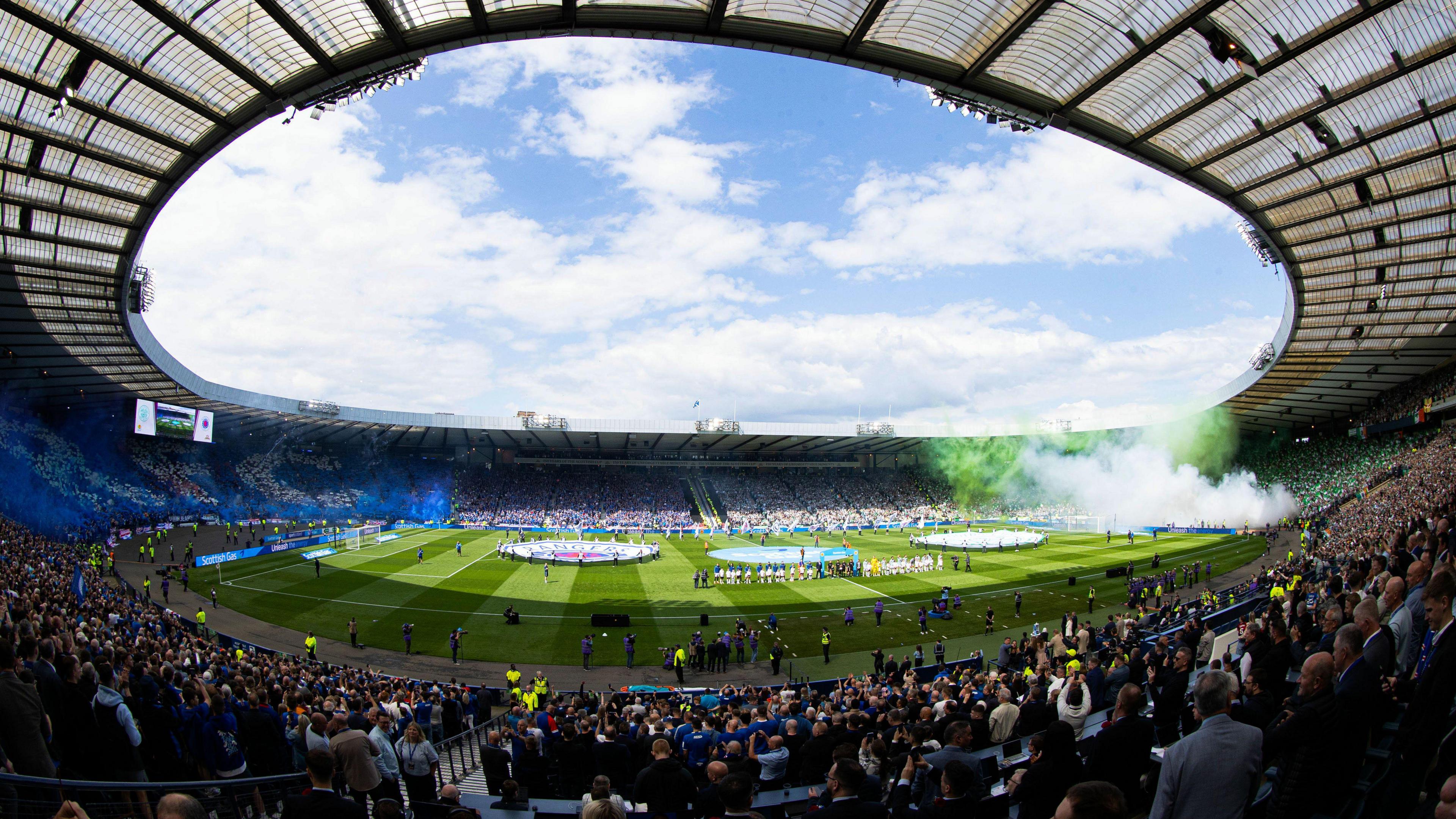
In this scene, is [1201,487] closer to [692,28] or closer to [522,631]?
[522,631]

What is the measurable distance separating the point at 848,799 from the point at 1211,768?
203cm

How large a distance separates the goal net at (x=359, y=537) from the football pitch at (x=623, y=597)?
77.9 inches

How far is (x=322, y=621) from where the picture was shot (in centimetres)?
2730

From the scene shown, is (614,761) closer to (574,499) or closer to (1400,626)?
(1400,626)

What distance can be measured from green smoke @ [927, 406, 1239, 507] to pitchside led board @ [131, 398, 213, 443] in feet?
225

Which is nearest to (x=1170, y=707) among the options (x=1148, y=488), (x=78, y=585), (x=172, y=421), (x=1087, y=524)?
(x=78, y=585)

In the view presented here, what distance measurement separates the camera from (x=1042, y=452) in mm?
80438

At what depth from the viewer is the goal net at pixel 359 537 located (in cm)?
4797

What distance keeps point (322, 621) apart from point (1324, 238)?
144 ft

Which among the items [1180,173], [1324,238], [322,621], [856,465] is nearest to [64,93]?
[322,621]

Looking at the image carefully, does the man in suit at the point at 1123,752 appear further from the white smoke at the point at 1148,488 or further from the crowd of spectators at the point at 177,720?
the white smoke at the point at 1148,488

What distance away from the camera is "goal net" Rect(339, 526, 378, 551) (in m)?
48.0

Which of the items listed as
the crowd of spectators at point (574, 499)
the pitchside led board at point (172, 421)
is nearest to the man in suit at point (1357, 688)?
the pitchside led board at point (172, 421)

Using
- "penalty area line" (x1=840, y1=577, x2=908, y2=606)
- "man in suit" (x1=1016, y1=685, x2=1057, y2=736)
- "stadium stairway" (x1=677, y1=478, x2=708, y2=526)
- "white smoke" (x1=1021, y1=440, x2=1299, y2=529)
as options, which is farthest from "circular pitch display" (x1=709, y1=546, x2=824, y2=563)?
"white smoke" (x1=1021, y1=440, x2=1299, y2=529)
